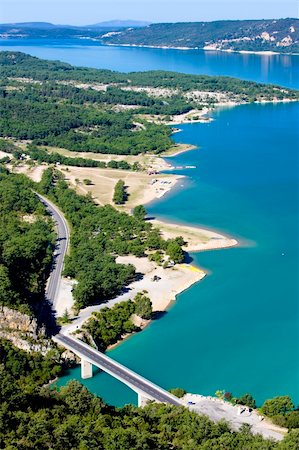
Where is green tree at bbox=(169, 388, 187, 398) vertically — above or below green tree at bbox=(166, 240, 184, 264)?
below

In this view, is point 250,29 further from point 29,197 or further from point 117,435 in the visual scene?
point 117,435

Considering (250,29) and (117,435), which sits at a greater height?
(250,29)

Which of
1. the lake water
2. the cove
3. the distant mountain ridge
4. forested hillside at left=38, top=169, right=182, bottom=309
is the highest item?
the distant mountain ridge

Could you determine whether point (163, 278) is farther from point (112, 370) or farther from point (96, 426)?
point (96, 426)

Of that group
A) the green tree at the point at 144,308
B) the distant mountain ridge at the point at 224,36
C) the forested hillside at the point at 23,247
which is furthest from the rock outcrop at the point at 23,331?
the distant mountain ridge at the point at 224,36

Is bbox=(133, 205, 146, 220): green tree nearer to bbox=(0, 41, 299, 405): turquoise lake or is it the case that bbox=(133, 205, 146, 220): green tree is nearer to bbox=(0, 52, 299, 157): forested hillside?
bbox=(0, 41, 299, 405): turquoise lake

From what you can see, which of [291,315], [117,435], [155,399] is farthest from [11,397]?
[291,315]

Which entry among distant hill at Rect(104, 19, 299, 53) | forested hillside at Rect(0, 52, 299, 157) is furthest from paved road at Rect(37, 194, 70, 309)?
distant hill at Rect(104, 19, 299, 53)
